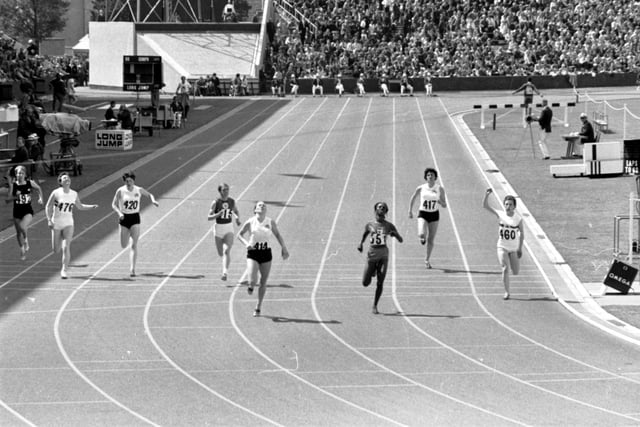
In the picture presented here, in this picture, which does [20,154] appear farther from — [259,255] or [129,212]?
[259,255]

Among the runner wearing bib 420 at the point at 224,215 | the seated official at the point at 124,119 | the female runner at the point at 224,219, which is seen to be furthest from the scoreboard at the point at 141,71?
the runner wearing bib 420 at the point at 224,215

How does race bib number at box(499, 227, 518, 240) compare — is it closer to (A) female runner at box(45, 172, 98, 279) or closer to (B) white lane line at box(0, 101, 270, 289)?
(A) female runner at box(45, 172, 98, 279)

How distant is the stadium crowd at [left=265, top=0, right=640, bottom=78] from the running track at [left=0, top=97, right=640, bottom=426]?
3677cm

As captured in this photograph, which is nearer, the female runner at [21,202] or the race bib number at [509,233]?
the race bib number at [509,233]

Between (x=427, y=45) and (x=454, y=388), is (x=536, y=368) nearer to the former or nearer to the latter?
(x=454, y=388)

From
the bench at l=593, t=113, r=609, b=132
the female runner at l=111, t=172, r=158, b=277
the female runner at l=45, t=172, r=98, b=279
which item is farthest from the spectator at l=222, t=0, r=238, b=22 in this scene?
the female runner at l=45, t=172, r=98, b=279

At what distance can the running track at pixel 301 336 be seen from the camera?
13203mm

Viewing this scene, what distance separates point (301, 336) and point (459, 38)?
53.0 m

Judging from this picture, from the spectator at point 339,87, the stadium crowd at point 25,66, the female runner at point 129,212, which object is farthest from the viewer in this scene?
the spectator at point 339,87

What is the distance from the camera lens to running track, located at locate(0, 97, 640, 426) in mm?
13203

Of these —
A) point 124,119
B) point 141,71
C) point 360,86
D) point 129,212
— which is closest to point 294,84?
point 360,86

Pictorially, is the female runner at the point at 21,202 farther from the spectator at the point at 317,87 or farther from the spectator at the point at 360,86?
the spectator at the point at 360,86

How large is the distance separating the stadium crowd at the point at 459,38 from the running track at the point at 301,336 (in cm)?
3677

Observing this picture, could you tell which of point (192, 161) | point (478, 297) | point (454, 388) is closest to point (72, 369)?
point (454, 388)
